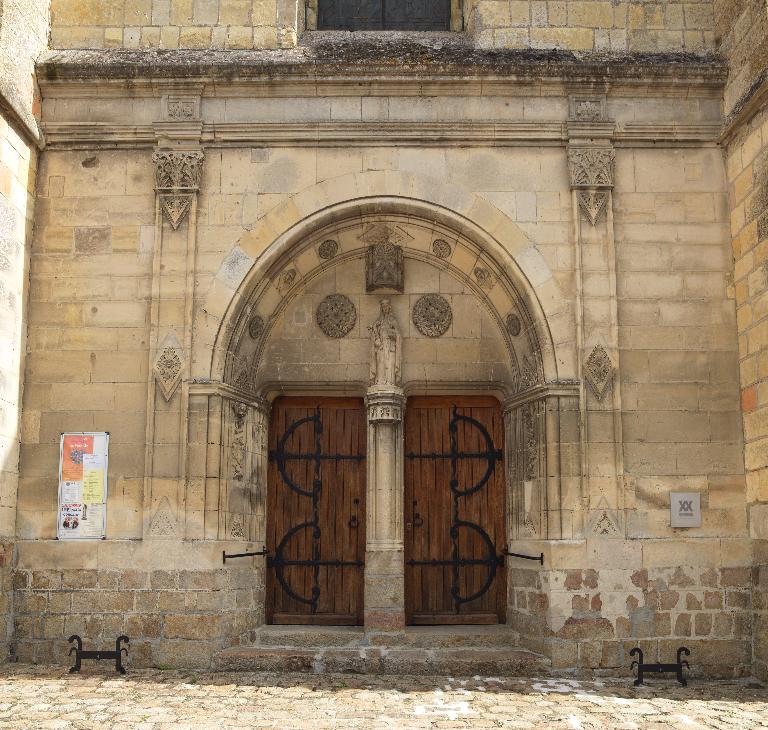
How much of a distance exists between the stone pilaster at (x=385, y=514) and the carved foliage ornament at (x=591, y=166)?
96.4 inches

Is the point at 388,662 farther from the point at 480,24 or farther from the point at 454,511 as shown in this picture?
the point at 480,24

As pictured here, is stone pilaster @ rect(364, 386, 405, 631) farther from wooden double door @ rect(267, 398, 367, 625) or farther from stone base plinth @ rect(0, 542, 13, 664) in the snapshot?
stone base plinth @ rect(0, 542, 13, 664)

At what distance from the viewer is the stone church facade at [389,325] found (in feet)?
23.6

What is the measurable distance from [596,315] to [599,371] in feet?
1.58

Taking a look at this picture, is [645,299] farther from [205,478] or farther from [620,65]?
[205,478]

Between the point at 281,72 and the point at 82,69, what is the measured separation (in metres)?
1.73

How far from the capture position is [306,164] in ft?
25.6

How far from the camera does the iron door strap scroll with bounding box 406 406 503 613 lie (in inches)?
320

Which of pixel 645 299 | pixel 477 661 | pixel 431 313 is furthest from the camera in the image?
pixel 431 313

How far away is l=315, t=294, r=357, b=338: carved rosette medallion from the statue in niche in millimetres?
240

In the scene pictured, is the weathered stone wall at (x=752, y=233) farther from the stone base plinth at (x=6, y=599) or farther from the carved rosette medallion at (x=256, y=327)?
the stone base plinth at (x=6, y=599)

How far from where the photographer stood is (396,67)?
7734mm

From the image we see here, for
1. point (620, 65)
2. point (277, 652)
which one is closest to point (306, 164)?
point (620, 65)

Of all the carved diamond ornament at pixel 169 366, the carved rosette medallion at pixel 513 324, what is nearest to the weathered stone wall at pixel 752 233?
the carved rosette medallion at pixel 513 324
